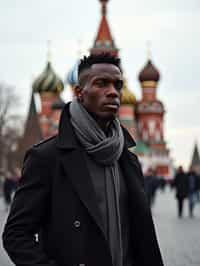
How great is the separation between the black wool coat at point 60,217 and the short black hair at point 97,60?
0.32 metres

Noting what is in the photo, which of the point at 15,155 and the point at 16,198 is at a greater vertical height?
the point at 16,198

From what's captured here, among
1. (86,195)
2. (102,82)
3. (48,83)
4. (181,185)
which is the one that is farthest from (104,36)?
(86,195)

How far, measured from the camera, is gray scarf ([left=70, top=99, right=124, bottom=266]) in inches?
126

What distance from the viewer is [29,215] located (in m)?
3.12

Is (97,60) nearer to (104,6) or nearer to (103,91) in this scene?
(103,91)

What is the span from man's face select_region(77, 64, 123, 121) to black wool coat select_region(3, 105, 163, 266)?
0.54 ft

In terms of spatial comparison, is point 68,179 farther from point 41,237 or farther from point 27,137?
point 27,137

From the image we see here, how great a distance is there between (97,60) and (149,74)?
243 ft

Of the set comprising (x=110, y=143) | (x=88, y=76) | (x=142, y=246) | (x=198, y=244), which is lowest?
(x=198, y=244)

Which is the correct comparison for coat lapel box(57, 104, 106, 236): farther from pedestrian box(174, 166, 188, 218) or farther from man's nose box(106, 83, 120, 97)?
pedestrian box(174, 166, 188, 218)

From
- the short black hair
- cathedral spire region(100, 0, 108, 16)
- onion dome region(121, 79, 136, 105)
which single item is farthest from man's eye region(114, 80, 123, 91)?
cathedral spire region(100, 0, 108, 16)

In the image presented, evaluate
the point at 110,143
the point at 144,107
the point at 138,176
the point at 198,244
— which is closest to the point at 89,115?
the point at 110,143

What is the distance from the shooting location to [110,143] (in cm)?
326

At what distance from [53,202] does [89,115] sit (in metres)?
0.43
